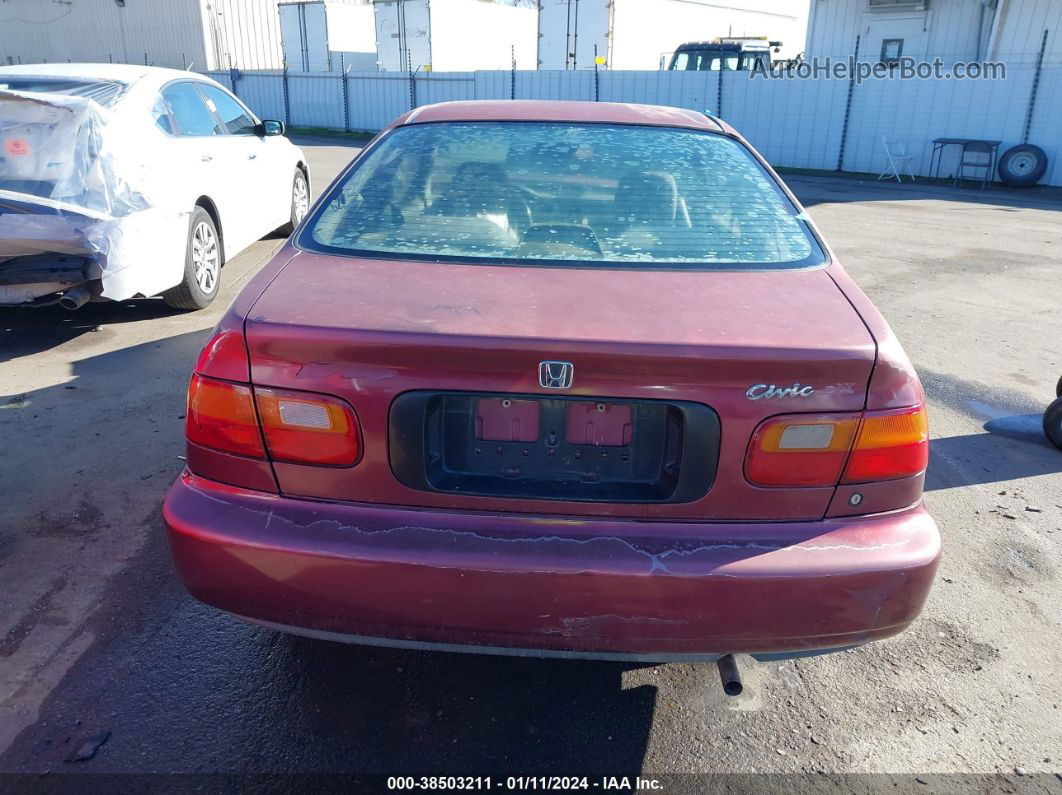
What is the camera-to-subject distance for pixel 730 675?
209cm

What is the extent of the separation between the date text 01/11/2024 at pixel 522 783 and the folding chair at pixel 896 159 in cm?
1654

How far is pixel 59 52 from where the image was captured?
32.4 metres

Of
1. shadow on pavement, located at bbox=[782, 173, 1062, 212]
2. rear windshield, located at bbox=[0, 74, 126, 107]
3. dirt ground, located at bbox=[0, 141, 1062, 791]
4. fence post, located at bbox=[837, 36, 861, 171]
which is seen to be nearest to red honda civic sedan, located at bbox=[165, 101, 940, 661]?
dirt ground, located at bbox=[0, 141, 1062, 791]

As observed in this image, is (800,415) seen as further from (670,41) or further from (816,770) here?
(670,41)

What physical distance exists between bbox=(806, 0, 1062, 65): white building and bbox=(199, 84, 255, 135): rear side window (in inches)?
563

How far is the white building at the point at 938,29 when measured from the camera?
16.8m

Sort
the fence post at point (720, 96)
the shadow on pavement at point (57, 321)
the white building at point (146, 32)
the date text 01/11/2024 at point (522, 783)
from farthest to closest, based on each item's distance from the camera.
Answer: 1. the white building at point (146, 32)
2. the fence post at point (720, 96)
3. the shadow on pavement at point (57, 321)
4. the date text 01/11/2024 at point (522, 783)

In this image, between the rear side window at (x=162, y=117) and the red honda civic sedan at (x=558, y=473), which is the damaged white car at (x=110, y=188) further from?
the red honda civic sedan at (x=558, y=473)

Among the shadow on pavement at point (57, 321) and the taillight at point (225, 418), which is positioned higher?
the taillight at point (225, 418)

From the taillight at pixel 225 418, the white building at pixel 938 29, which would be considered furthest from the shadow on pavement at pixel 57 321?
the white building at pixel 938 29

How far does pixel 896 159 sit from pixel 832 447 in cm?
1657

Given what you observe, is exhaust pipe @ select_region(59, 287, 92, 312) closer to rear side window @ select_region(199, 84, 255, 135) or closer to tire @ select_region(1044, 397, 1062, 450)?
rear side window @ select_region(199, 84, 255, 135)

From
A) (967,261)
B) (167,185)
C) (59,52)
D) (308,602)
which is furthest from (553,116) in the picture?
(59,52)

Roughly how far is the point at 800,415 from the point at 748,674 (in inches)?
43.3
